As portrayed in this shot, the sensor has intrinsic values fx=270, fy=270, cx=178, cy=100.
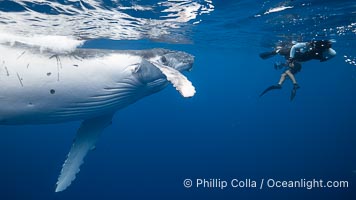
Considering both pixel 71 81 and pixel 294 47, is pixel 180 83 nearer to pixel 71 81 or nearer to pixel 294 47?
pixel 71 81

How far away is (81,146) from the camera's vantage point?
6.50 metres

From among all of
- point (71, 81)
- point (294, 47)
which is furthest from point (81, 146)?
point (294, 47)

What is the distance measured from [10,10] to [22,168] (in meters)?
28.6

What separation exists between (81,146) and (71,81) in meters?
2.27

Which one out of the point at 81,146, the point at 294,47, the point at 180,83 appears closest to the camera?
the point at 180,83

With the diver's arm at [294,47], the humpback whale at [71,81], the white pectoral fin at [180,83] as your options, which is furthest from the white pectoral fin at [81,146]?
the diver's arm at [294,47]

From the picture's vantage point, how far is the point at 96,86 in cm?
498

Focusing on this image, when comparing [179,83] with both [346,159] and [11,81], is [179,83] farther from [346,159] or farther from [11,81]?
[346,159]

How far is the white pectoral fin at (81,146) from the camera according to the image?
6.32 m

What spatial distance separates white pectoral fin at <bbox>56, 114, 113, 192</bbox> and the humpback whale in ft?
2.72

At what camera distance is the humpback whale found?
4.54 meters

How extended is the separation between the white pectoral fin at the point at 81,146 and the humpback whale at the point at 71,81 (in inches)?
32.7

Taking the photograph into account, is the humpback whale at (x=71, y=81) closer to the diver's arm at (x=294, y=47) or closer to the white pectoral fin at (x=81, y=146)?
the white pectoral fin at (x=81, y=146)

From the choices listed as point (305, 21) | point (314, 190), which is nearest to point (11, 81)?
point (305, 21)
